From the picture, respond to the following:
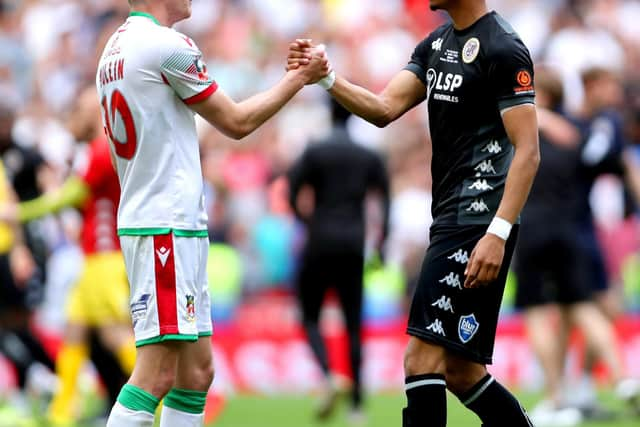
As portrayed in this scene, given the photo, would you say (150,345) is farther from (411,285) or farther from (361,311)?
(411,285)

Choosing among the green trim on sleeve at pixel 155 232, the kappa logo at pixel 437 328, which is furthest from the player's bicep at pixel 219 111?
the kappa logo at pixel 437 328

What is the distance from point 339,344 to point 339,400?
11.2 feet

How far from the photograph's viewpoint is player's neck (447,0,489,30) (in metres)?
6.68

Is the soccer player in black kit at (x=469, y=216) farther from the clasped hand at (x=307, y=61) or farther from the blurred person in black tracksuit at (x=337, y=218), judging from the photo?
the blurred person in black tracksuit at (x=337, y=218)

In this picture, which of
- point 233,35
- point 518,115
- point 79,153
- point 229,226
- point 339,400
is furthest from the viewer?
point 233,35

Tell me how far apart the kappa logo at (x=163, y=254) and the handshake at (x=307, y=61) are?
Answer: 1123mm

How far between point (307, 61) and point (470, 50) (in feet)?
2.69

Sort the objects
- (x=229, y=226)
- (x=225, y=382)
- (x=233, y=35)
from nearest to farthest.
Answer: (x=225, y=382) → (x=229, y=226) → (x=233, y=35)

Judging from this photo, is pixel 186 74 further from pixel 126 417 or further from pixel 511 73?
pixel 126 417

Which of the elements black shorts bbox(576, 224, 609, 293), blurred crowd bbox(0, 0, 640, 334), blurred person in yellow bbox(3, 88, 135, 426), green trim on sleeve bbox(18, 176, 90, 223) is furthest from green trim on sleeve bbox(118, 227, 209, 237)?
blurred crowd bbox(0, 0, 640, 334)

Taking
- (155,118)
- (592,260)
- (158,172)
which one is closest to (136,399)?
(158,172)

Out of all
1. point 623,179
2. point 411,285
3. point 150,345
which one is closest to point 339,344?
point 411,285

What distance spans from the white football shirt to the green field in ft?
17.0

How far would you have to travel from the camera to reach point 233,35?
68.5 ft
